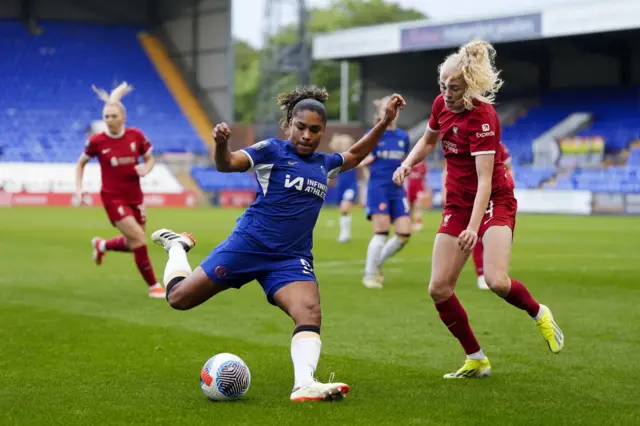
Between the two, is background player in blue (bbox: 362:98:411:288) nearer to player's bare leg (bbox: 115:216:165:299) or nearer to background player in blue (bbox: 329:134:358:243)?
player's bare leg (bbox: 115:216:165:299)

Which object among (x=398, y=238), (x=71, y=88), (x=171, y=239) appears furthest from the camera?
(x=71, y=88)

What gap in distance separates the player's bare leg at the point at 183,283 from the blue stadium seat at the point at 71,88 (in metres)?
39.8

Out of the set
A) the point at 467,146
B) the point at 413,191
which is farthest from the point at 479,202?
the point at 413,191

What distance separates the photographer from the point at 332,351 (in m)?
8.39

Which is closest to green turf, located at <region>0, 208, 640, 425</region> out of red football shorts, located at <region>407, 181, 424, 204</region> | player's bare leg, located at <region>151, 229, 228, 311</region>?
player's bare leg, located at <region>151, 229, 228, 311</region>

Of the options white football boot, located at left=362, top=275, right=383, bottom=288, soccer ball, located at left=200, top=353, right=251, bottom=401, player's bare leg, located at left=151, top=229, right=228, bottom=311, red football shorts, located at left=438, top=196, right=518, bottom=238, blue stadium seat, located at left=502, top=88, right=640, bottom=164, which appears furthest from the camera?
blue stadium seat, located at left=502, top=88, right=640, bottom=164

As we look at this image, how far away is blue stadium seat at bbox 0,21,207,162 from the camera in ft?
157

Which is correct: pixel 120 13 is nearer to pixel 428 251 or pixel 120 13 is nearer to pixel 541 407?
pixel 428 251

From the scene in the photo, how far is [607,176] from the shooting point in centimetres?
4016

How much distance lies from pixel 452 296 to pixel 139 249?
609 cm

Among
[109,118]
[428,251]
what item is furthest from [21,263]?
[428,251]

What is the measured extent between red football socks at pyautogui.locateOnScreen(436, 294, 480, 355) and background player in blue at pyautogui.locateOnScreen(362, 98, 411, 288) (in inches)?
242

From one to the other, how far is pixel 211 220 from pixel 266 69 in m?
21.1

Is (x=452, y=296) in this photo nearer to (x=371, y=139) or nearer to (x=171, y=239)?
(x=371, y=139)
